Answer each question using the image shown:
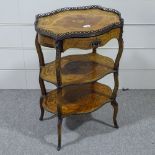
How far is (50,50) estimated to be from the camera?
2.36 metres

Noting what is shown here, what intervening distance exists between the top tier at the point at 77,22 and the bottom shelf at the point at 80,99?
0.47 m

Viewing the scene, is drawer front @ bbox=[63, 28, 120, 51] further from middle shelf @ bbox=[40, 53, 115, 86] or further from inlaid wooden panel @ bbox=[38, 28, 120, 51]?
middle shelf @ bbox=[40, 53, 115, 86]

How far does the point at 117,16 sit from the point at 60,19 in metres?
0.32

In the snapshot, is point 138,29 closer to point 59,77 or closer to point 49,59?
point 49,59

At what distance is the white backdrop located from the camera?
2.24 metres

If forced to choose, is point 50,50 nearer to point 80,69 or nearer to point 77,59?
point 77,59

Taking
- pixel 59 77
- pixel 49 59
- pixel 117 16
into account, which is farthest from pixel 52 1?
pixel 59 77

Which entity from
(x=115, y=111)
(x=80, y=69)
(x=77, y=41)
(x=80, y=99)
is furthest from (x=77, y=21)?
(x=115, y=111)

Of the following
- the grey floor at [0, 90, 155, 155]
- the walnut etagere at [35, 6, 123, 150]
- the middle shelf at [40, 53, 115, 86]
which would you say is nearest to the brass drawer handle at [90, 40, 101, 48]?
the walnut etagere at [35, 6, 123, 150]

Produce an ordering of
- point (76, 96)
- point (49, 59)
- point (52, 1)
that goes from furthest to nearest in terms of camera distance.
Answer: point (49, 59)
point (52, 1)
point (76, 96)

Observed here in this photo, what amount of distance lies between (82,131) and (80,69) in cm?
38

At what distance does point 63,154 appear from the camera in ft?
6.07

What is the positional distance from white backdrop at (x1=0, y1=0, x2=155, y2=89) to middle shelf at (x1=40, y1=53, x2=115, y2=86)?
309 mm

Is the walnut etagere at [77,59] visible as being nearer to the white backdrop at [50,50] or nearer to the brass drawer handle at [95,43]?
the brass drawer handle at [95,43]
